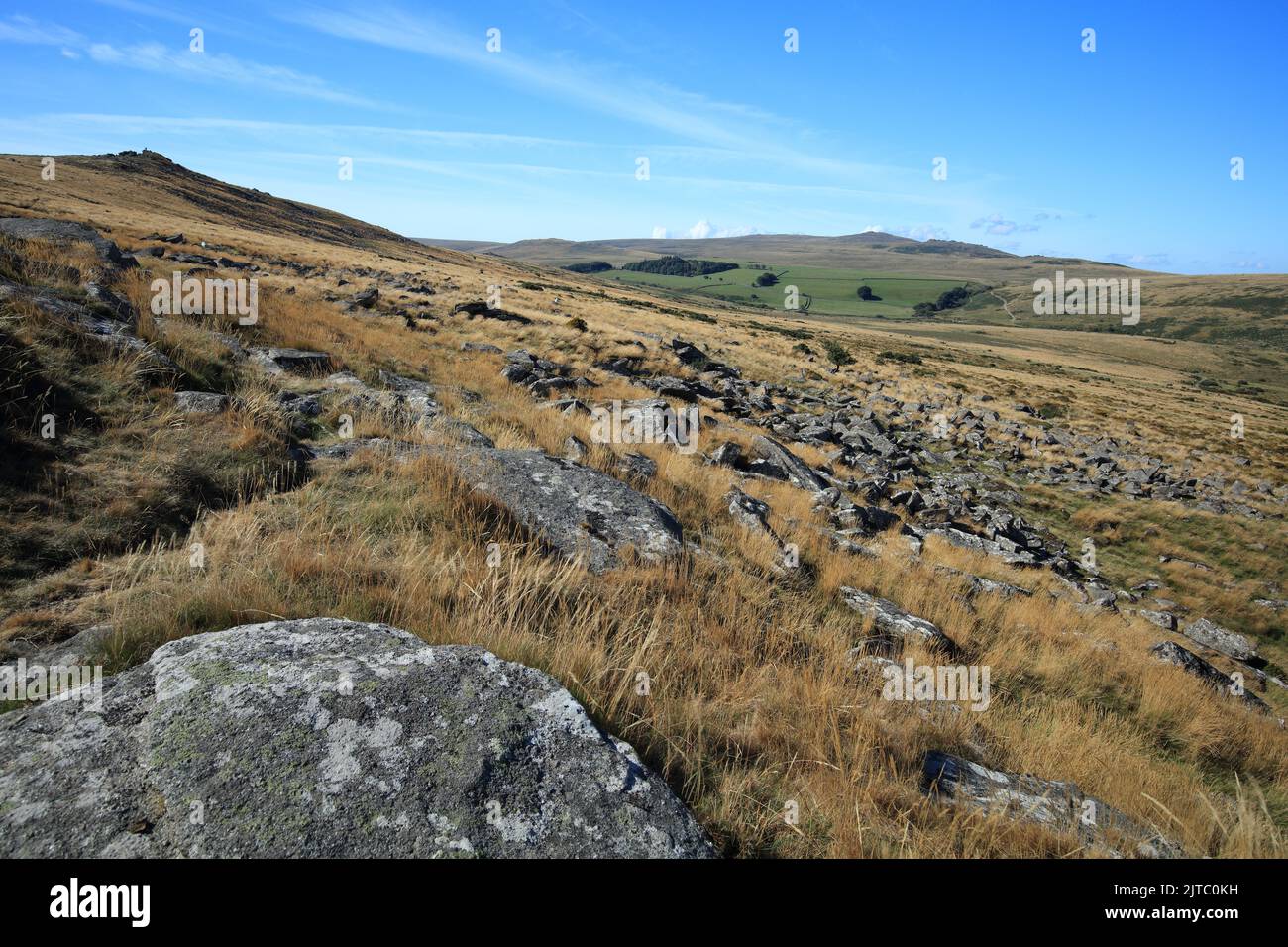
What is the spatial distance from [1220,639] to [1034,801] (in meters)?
11.6

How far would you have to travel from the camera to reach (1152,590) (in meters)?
12.9

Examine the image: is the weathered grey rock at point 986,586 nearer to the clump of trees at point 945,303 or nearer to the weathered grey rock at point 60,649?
the weathered grey rock at point 60,649

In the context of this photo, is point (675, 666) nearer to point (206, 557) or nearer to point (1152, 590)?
point (206, 557)

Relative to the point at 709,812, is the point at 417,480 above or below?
above

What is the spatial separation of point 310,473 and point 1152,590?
54.2 feet

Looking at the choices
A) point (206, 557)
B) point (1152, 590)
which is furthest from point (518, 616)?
point (1152, 590)

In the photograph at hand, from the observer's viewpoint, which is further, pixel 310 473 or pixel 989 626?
pixel 989 626

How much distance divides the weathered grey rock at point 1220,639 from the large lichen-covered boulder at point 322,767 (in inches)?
521

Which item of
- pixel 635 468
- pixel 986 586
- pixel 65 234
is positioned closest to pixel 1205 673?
pixel 986 586

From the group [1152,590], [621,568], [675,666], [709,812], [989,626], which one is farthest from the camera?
[1152,590]

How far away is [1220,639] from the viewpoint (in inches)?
418

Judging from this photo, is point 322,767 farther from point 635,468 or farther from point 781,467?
point 781,467

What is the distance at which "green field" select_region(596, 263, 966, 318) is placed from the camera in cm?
13888
